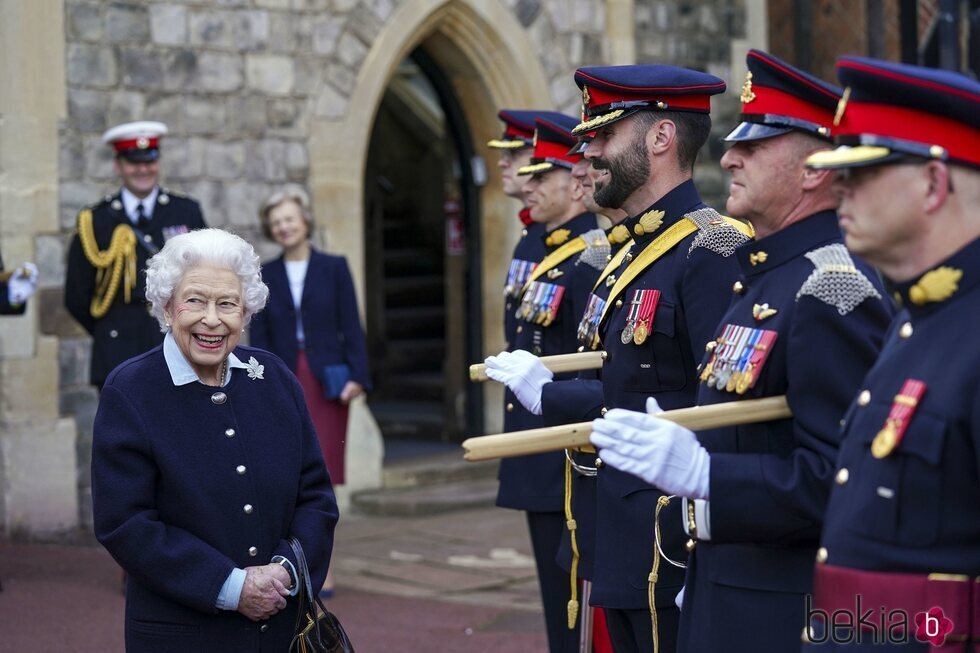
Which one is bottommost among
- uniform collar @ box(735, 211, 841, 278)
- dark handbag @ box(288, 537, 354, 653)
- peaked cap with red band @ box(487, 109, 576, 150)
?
dark handbag @ box(288, 537, 354, 653)

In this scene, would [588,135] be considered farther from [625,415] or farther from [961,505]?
[961,505]

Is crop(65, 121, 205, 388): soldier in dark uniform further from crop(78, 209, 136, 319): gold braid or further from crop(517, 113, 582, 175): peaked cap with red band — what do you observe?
crop(517, 113, 582, 175): peaked cap with red band

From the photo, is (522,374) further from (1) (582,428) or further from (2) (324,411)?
(2) (324,411)

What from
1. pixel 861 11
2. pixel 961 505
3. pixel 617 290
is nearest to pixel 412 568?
pixel 617 290

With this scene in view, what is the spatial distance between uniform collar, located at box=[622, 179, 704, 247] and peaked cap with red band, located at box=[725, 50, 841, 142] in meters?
0.65

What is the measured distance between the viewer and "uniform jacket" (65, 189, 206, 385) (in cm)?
713

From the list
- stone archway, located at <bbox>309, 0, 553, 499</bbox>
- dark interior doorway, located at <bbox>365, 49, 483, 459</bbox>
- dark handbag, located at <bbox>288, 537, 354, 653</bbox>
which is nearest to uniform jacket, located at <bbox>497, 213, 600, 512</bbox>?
dark handbag, located at <bbox>288, 537, 354, 653</bbox>

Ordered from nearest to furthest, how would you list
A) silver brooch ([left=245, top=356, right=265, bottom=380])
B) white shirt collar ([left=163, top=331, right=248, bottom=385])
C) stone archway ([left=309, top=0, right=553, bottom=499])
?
white shirt collar ([left=163, top=331, right=248, bottom=385]) → silver brooch ([left=245, top=356, right=265, bottom=380]) → stone archway ([left=309, top=0, right=553, bottom=499])

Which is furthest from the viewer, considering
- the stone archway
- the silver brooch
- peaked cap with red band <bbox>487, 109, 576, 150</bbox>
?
the stone archway

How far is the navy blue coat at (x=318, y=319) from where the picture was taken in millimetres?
7457

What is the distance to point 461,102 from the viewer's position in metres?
10.3

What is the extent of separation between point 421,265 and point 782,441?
10.6m

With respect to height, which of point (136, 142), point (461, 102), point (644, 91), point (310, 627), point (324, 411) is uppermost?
point (461, 102)

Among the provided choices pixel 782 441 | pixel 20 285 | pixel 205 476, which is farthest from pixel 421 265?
pixel 782 441
